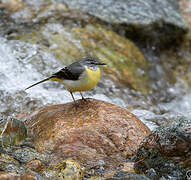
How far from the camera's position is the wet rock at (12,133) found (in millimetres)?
6854

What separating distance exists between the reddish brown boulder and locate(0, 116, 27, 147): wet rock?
0.28 meters

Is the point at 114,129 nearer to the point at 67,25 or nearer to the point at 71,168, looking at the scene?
the point at 71,168

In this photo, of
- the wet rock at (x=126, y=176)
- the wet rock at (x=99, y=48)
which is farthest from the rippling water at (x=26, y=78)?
the wet rock at (x=126, y=176)

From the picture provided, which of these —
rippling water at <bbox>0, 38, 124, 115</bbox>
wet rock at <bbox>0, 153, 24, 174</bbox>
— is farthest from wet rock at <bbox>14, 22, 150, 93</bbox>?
wet rock at <bbox>0, 153, 24, 174</bbox>

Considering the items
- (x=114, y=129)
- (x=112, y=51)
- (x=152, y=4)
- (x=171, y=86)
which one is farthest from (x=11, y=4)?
(x=114, y=129)

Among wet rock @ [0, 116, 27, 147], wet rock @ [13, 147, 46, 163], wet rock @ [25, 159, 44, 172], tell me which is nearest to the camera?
wet rock @ [25, 159, 44, 172]

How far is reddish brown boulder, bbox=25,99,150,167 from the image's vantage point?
21.1 ft

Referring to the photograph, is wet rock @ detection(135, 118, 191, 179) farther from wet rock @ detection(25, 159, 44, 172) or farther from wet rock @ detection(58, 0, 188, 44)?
wet rock @ detection(58, 0, 188, 44)

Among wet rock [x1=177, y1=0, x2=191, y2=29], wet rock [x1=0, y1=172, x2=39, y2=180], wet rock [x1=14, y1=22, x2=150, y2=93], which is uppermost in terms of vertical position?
wet rock [x1=0, y1=172, x2=39, y2=180]

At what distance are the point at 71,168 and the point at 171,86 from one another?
835 cm

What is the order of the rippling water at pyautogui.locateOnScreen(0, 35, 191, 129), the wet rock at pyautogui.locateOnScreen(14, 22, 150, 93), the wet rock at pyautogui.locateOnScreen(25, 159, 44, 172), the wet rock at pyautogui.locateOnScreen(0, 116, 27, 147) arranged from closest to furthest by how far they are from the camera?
the wet rock at pyautogui.locateOnScreen(25, 159, 44, 172) → the wet rock at pyautogui.locateOnScreen(0, 116, 27, 147) → the rippling water at pyautogui.locateOnScreen(0, 35, 191, 129) → the wet rock at pyautogui.locateOnScreen(14, 22, 150, 93)

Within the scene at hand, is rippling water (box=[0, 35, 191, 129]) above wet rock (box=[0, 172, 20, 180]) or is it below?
below

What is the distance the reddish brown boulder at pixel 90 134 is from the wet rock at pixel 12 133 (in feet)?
0.93

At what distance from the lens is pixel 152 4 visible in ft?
48.8
